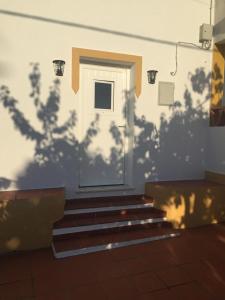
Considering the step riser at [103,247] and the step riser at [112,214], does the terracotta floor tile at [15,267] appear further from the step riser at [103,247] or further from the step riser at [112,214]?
the step riser at [112,214]

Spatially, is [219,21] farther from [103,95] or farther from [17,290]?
[17,290]

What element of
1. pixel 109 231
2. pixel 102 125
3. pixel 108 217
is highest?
pixel 102 125

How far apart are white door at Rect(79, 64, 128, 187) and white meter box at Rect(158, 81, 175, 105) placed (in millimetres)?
639

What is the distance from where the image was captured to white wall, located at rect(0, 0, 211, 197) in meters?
3.92

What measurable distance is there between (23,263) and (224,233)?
3.04 meters

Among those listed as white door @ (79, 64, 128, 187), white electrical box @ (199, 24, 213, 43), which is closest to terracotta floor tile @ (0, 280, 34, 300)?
white door @ (79, 64, 128, 187)

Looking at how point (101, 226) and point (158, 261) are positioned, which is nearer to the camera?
point (158, 261)

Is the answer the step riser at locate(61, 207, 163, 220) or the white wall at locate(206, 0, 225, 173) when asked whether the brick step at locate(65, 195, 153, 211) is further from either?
the white wall at locate(206, 0, 225, 173)

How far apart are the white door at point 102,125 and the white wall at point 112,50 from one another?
0.86ft

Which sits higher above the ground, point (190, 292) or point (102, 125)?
point (102, 125)

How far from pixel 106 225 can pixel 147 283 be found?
1.20 m

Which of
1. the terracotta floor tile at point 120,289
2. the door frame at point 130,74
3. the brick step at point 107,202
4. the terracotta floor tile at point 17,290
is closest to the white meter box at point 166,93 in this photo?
the door frame at point 130,74

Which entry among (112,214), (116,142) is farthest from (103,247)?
(116,142)

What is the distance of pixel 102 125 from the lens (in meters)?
4.60
